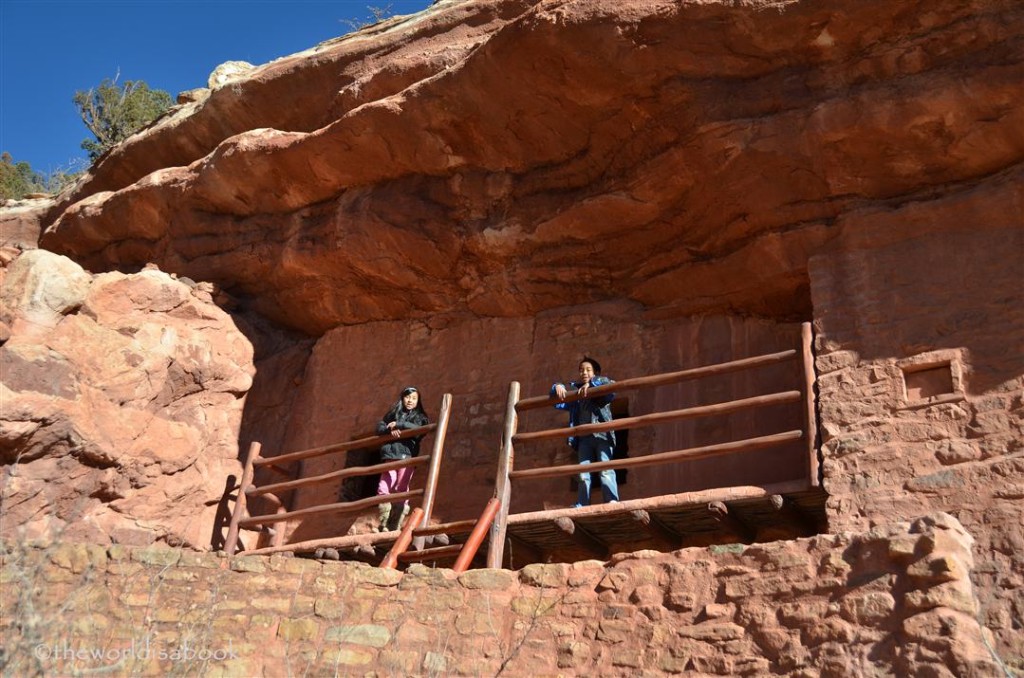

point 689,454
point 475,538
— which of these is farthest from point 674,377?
point 475,538

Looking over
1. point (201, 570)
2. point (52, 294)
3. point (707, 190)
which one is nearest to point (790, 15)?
point (707, 190)

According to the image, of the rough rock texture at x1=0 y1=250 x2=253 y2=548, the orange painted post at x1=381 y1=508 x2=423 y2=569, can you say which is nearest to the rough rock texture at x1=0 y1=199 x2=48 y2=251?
the rough rock texture at x1=0 y1=250 x2=253 y2=548

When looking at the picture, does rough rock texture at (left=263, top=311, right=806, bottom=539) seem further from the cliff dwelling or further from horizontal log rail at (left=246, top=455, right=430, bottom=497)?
horizontal log rail at (left=246, top=455, right=430, bottom=497)

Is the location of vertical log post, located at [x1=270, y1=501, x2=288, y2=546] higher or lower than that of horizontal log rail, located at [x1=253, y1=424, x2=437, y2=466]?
lower

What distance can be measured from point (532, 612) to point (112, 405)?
4113mm

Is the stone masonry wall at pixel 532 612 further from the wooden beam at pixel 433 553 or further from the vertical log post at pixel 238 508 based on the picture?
the vertical log post at pixel 238 508

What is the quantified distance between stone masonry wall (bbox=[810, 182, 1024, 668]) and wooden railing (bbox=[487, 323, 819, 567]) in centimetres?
19

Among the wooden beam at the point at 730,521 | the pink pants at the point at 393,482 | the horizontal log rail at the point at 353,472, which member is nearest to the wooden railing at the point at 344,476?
the horizontal log rail at the point at 353,472

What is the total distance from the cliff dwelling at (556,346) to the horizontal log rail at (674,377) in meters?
0.06

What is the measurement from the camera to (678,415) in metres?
6.88

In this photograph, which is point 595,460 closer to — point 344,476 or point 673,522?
point 673,522

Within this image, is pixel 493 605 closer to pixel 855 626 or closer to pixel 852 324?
pixel 855 626

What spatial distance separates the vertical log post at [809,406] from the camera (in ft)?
20.8

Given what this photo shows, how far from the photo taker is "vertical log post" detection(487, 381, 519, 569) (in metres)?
6.58
